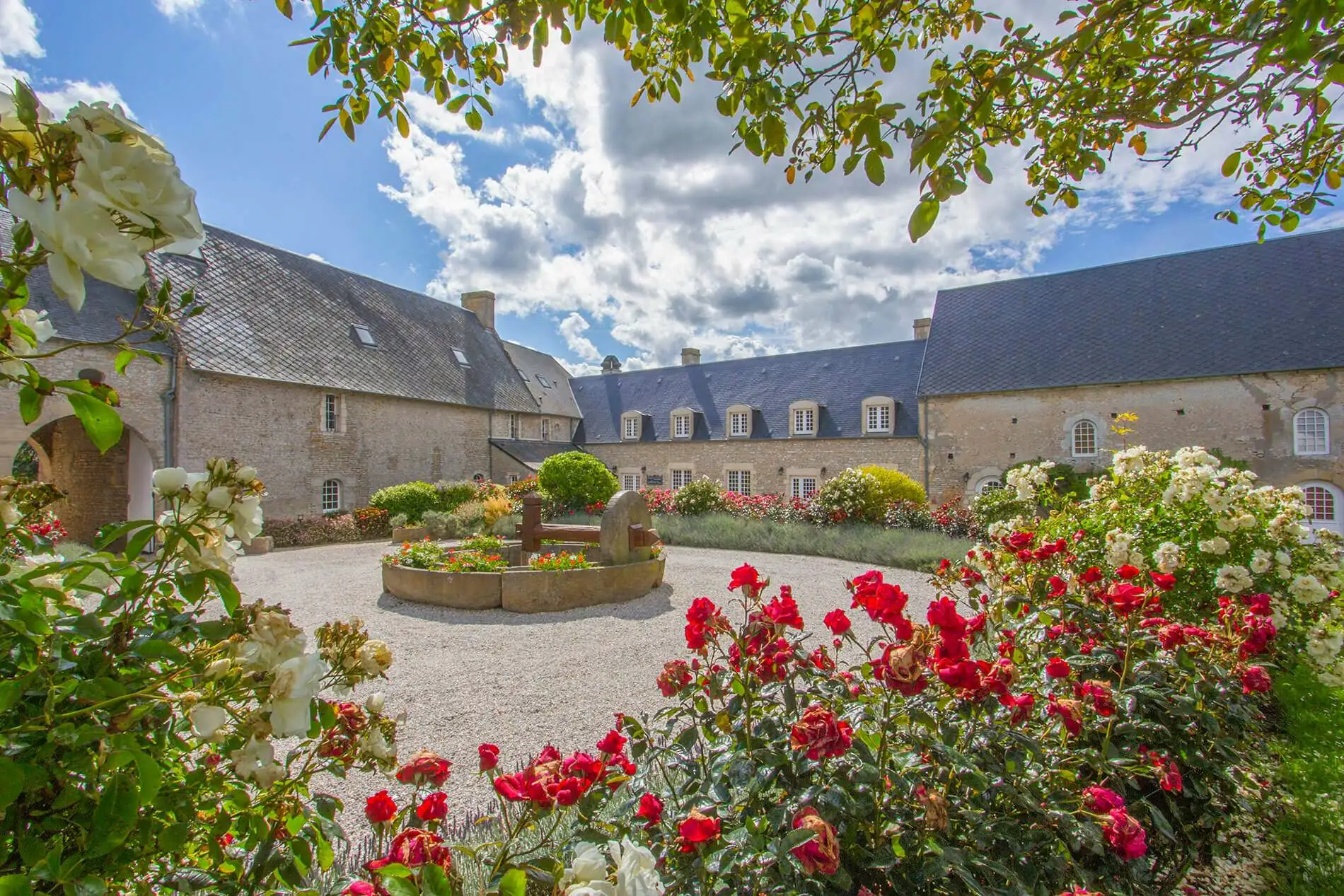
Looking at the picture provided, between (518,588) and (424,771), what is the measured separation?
22.1 ft

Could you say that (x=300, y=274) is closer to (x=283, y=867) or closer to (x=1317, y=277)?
(x=283, y=867)

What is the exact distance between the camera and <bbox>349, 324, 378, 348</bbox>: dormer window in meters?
19.1

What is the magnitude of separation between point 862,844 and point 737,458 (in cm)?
2182

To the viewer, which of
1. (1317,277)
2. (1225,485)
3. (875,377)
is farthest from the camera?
(875,377)

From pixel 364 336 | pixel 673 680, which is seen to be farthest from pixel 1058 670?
pixel 364 336

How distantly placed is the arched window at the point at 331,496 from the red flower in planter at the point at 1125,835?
18.4 m

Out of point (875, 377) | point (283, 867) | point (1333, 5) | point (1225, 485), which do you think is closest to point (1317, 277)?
point (875, 377)

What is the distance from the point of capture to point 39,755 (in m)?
0.91

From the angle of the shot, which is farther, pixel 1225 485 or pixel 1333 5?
pixel 1225 485

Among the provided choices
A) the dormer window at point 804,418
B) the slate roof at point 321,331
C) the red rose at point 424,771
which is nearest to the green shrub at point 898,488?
the dormer window at point 804,418

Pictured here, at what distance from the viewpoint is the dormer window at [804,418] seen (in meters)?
22.4

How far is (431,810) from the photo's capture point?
1408mm

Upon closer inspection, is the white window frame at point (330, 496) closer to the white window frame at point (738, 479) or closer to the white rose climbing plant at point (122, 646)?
the white window frame at point (738, 479)

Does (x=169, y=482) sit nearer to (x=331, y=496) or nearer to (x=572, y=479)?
(x=572, y=479)
